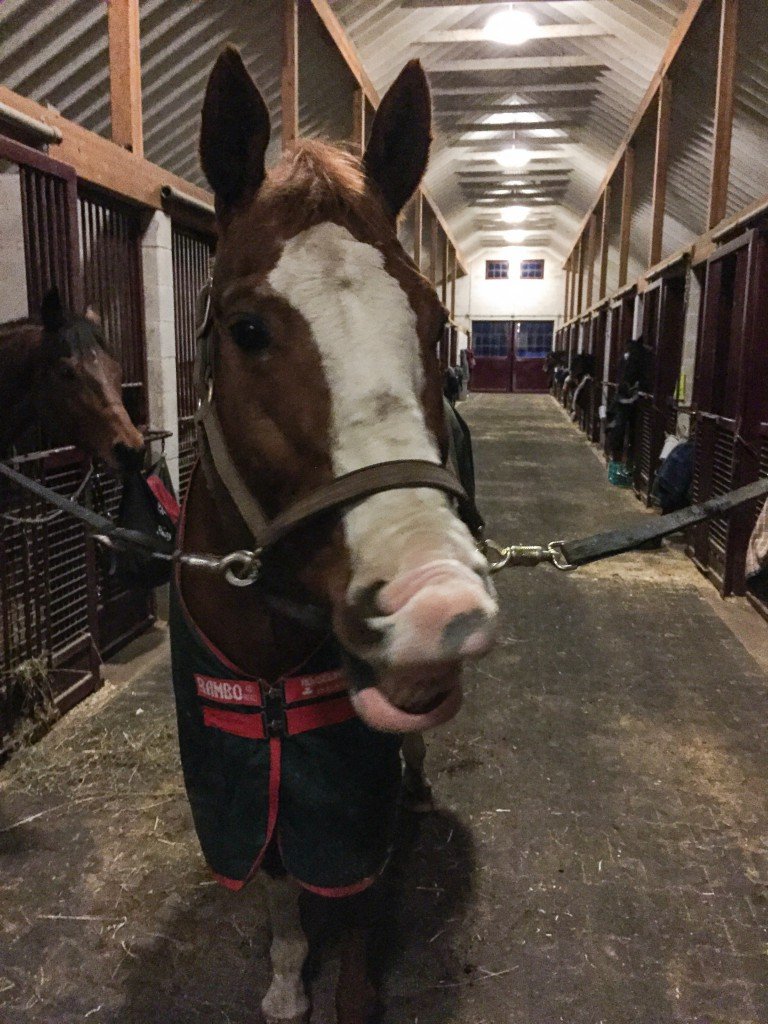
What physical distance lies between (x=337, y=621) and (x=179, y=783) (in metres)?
2.12

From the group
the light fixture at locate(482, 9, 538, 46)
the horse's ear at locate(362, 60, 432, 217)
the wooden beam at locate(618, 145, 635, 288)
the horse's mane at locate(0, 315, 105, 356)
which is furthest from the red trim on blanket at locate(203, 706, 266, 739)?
the wooden beam at locate(618, 145, 635, 288)

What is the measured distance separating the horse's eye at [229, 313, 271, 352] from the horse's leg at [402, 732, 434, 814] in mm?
1730

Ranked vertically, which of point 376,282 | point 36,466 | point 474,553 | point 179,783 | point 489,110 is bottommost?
point 179,783

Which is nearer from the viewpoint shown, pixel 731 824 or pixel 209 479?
pixel 209 479

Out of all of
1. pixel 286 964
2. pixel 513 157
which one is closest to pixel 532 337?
pixel 513 157

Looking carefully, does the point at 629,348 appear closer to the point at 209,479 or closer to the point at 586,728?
the point at 586,728

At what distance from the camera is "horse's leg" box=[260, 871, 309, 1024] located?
1729 millimetres

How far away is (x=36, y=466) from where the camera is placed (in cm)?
321

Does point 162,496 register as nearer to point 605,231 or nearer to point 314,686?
point 314,686

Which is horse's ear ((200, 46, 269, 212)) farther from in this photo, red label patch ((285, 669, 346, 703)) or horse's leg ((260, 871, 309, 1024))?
horse's leg ((260, 871, 309, 1024))

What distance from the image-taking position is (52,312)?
2.96 meters

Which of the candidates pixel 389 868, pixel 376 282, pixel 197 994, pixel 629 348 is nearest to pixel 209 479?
pixel 376 282

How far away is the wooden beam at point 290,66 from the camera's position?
557cm

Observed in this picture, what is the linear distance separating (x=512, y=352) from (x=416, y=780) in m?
27.9
